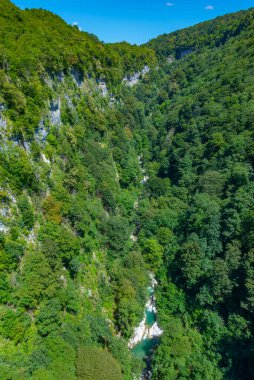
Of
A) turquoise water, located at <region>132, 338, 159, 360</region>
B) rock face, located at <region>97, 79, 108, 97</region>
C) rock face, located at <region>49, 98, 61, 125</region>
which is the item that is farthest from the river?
rock face, located at <region>97, 79, 108, 97</region>

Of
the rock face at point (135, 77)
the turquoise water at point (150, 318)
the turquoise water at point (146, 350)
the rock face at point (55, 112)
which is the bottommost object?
the turquoise water at point (146, 350)

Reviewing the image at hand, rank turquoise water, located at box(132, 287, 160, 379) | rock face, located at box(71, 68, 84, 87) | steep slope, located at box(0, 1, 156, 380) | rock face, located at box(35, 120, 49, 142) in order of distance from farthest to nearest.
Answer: rock face, located at box(71, 68, 84, 87)
rock face, located at box(35, 120, 49, 142)
turquoise water, located at box(132, 287, 160, 379)
steep slope, located at box(0, 1, 156, 380)

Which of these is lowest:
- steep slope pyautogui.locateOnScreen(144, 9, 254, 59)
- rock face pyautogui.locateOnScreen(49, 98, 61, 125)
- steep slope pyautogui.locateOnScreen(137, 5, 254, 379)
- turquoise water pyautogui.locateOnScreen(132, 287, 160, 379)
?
turquoise water pyautogui.locateOnScreen(132, 287, 160, 379)

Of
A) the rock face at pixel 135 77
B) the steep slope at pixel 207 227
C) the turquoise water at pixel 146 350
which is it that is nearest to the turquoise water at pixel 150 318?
the turquoise water at pixel 146 350

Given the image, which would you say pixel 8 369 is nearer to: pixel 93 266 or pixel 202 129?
pixel 93 266

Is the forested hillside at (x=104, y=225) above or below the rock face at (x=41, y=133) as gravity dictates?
below

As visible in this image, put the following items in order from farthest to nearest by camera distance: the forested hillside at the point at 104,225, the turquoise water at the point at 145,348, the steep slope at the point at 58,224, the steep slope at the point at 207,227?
1. the turquoise water at the point at 145,348
2. the steep slope at the point at 207,227
3. the forested hillside at the point at 104,225
4. the steep slope at the point at 58,224

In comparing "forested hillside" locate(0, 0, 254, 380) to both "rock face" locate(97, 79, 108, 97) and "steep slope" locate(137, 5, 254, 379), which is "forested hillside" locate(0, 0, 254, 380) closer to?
"steep slope" locate(137, 5, 254, 379)

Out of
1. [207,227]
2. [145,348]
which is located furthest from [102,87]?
[145,348]

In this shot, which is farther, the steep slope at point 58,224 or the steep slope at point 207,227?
the steep slope at point 207,227

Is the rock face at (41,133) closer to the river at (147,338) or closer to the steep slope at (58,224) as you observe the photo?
the steep slope at (58,224)

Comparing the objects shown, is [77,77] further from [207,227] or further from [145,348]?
[145,348]
